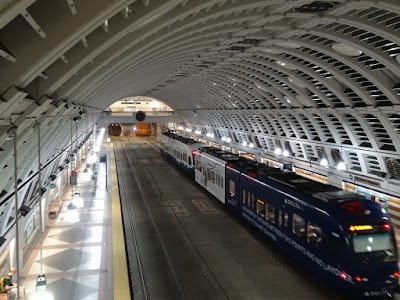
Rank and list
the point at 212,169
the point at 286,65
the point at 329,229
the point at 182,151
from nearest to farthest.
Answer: the point at 329,229
the point at 286,65
the point at 212,169
the point at 182,151

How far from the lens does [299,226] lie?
1378 centimetres

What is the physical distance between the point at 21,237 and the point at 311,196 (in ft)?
32.9

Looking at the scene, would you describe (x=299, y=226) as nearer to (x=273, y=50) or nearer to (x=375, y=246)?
(x=375, y=246)

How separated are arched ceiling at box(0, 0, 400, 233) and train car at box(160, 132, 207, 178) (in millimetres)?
5469

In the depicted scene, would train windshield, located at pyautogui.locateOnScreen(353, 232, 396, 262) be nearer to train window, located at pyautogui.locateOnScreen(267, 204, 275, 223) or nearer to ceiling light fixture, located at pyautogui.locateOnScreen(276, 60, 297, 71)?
train window, located at pyautogui.locateOnScreen(267, 204, 275, 223)

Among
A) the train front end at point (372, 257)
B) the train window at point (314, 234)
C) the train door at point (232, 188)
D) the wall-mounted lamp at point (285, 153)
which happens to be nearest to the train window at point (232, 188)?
the train door at point (232, 188)

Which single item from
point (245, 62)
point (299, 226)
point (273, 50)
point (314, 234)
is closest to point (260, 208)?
point (299, 226)

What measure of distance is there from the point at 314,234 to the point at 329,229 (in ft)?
2.87

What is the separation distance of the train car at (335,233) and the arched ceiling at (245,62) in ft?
17.8

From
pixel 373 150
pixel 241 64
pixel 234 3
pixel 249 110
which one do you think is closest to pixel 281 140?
pixel 249 110

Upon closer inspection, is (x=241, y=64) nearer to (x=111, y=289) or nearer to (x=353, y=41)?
(x=353, y=41)

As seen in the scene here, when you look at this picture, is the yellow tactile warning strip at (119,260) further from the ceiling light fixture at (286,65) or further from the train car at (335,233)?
the ceiling light fixture at (286,65)

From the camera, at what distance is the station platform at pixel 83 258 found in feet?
42.1

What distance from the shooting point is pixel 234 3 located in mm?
11586
